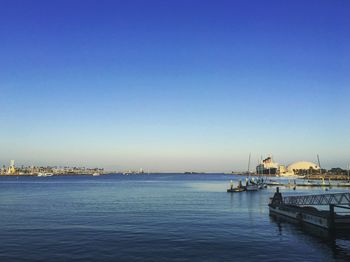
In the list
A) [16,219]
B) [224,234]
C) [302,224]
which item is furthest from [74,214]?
[302,224]

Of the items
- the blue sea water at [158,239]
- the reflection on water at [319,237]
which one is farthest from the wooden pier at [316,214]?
the blue sea water at [158,239]

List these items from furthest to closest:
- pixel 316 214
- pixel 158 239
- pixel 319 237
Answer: pixel 316 214 → pixel 319 237 → pixel 158 239

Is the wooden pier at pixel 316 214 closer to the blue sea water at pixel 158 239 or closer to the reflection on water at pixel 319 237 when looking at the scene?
the reflection on water at pixel 319 237

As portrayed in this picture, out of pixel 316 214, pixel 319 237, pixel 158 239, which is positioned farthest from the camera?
pixel 316 214

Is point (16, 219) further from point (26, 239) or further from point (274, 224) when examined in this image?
point (274, 224)

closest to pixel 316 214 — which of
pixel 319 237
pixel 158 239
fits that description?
pixel 319 237

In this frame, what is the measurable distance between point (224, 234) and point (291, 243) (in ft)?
27.8

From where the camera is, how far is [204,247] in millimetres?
39688

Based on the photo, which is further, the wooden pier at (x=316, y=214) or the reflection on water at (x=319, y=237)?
the wooden pier at (x=316, y=214)

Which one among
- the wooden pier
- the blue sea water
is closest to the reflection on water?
the blue sea water

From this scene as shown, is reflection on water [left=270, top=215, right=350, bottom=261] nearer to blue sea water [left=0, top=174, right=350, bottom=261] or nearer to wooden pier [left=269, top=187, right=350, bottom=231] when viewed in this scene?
blue sea water [left=0, top=174, right=350, bottom=261]

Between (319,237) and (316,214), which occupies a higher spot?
(316,214)

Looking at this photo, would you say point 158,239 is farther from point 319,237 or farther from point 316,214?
point 316,214

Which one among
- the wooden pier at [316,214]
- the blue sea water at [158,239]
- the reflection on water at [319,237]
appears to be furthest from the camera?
the wooden pier at [316,214]
